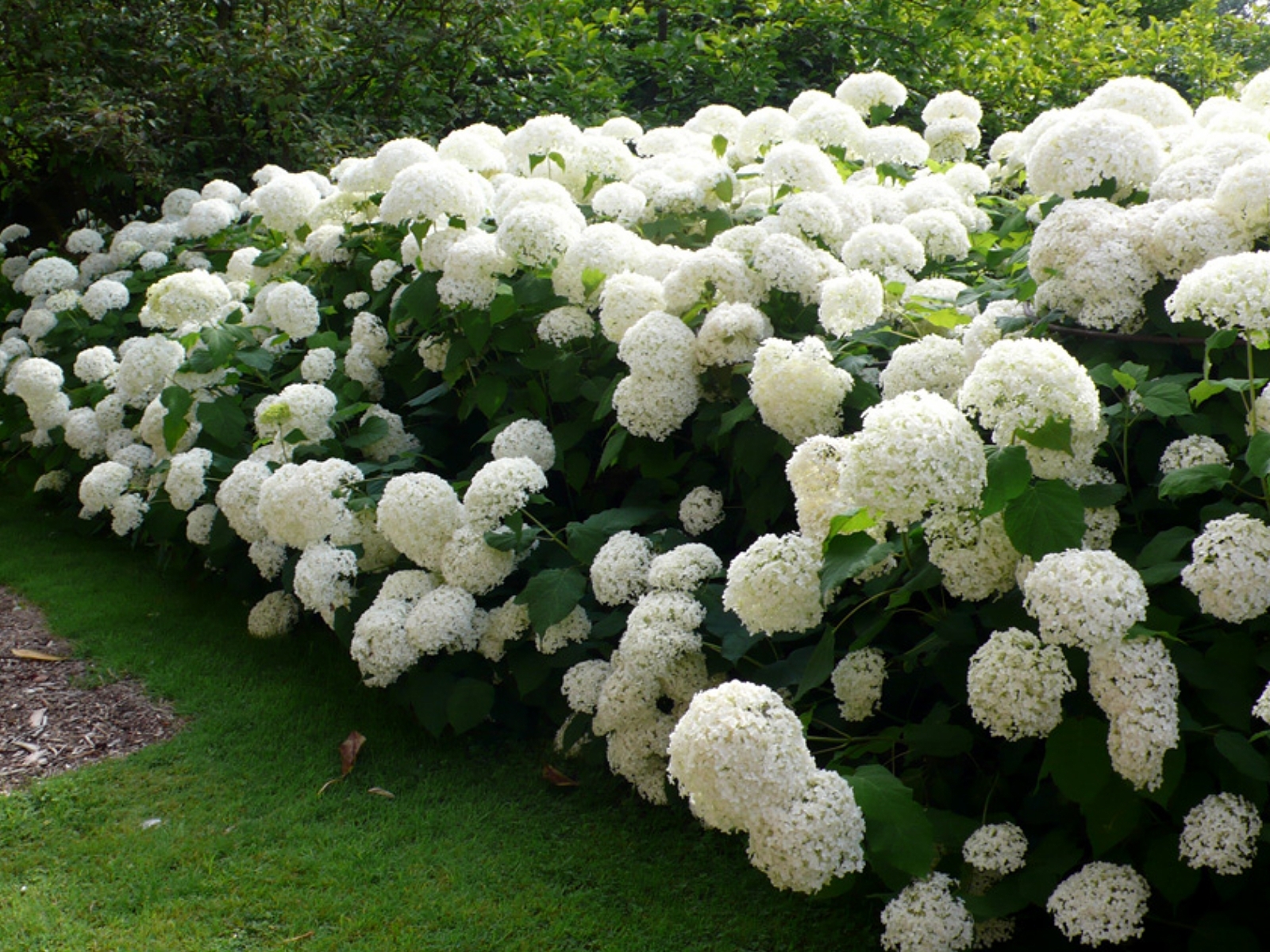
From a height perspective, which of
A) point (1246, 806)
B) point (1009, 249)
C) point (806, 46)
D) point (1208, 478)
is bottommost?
point (1246, 806)

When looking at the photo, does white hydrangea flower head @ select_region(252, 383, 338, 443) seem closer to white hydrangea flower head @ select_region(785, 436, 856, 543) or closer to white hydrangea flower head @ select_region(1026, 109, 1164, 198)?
white hydrangea flower head @ select_region(785, 436, 856, 543)

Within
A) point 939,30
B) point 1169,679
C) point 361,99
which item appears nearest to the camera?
point 1169,679

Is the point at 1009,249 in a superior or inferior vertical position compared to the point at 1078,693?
superior

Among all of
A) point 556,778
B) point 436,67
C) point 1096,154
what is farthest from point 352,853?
point 436,67

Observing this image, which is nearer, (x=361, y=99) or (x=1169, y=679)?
(x=1169, y=679)

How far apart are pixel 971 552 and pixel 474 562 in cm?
157

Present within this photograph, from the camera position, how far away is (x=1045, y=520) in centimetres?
230

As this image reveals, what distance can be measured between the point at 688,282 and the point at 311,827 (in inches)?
76.8

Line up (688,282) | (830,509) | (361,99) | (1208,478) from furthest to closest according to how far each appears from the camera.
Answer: (361,99), (688,282), (830,509), (1208,478)

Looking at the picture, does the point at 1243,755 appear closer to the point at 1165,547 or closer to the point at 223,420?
the point at 1165,547

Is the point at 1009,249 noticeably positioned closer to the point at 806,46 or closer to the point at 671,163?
the point at 671,163

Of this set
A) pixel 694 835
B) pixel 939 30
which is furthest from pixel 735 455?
pixel 939 30

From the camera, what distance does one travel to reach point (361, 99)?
27.9ft

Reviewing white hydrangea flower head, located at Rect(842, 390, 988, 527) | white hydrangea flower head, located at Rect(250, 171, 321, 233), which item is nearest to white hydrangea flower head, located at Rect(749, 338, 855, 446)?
white hydrangea flower head, located at Rect(842, 390, 988, 527)
